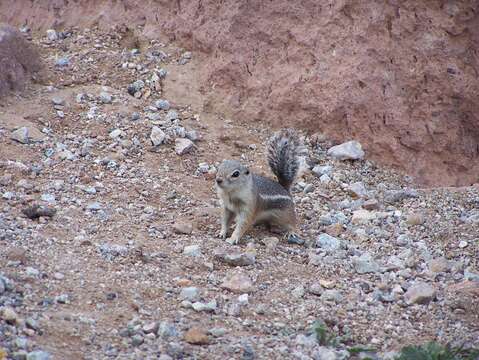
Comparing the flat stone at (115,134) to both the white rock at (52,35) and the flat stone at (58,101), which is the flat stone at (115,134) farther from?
the white rock at (52,35)

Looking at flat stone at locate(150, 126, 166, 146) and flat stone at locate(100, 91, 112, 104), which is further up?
flat stone at locate(100, 91, 112, 104)

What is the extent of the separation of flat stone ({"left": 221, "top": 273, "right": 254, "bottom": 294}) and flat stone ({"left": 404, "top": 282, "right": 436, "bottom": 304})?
1.04 metres

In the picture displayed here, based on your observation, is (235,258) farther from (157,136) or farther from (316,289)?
(157,136)

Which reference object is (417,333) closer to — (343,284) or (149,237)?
(343,284)

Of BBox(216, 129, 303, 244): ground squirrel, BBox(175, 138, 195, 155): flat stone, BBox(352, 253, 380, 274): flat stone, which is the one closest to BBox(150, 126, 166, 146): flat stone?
BBox(175, 138, 195, 155): flat stone

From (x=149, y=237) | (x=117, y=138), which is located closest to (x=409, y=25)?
(x=117, y=138)

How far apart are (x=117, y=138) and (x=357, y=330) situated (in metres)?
3.15

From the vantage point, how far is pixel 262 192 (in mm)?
6551

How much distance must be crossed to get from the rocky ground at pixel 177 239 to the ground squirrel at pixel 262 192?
0.53ft

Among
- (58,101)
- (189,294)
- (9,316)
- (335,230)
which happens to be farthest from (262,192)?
(9,316)

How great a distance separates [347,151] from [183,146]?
160 cm

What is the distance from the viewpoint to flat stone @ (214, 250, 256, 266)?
5.55 metres

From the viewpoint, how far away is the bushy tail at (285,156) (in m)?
6.66

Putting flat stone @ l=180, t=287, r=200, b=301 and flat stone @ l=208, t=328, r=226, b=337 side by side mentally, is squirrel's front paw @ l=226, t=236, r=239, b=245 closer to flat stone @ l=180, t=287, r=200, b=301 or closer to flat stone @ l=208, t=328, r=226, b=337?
flat stone @ l=180, t=287, r=200, b=301
